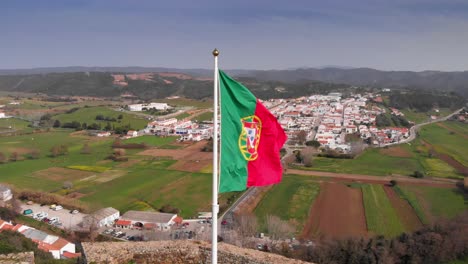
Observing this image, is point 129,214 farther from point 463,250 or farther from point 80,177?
point 463,250

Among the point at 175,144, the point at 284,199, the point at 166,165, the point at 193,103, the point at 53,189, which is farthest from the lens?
the point at 193,103

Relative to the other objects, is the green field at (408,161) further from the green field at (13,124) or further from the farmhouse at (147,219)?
the green field at (13,124)

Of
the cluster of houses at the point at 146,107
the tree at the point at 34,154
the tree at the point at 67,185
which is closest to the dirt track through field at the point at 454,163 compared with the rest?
the tree at the point at 67,185

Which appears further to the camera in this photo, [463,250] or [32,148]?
[32,148]

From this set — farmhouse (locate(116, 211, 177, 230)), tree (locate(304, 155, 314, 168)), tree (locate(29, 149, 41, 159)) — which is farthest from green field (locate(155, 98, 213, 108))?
farmhouse (locate(116, 211, 177, 230))

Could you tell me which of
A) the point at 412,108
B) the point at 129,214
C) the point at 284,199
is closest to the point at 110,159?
the point at 129,214

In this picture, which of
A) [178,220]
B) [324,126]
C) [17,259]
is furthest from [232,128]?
[324,126]
